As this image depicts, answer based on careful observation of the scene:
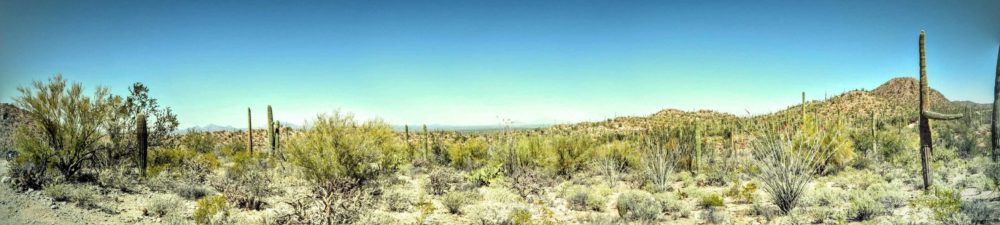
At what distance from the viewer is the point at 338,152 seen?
12.0 meters

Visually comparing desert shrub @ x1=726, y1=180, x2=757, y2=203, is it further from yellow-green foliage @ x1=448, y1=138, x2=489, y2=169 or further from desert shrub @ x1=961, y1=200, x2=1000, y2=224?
yellow-green foliage @ x1=448, y1=138, x2=489, y2=169

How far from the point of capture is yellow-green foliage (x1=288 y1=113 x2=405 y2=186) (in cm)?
1194

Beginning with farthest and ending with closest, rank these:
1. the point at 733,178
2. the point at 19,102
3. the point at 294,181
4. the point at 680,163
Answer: the point at 680,163, the point at 733,178, the point at 294,181, the point at 19,102

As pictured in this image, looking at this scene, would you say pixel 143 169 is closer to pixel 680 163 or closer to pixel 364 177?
pixel 364 177

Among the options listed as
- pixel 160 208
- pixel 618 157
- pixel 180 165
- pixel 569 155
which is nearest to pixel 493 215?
pixel 160 208

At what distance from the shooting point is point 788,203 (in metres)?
9.79

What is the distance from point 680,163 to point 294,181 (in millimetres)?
13094

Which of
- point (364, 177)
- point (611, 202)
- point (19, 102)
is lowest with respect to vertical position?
point (611, 202)

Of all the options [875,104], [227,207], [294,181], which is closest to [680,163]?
[294,181]

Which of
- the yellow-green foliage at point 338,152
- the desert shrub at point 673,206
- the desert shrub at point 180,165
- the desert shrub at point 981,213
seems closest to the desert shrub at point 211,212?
the yellow-green foliage at point 338,152

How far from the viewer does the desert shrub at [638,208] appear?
32.0 feet

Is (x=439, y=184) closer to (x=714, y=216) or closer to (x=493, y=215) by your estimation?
(x=493, y=215)

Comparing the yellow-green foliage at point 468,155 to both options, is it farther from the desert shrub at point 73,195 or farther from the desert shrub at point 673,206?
the desert shrub at point 73,195

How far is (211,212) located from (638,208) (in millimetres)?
7817
